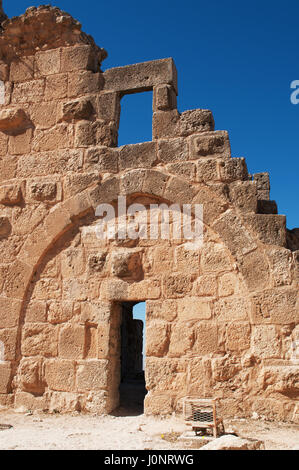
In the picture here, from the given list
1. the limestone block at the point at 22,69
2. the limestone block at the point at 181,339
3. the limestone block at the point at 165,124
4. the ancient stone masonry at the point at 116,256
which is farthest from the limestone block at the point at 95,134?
the limestone block at the point at 181,339

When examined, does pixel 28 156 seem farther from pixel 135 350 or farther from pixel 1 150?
pixel 135 350

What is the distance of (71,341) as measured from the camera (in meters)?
5.18

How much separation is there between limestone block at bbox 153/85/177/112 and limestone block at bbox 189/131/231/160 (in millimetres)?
637

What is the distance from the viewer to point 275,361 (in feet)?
14.7

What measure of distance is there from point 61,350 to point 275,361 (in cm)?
243

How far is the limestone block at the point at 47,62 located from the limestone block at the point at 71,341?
11.4 feet

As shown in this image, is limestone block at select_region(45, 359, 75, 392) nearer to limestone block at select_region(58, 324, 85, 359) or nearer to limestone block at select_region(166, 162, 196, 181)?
limestone block at select_region(58, 324, 85, 359)

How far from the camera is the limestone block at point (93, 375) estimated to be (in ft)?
16.3

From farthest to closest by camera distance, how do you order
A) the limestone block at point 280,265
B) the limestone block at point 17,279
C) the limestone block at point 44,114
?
1. the limestone block at point 44,114
2. the limestone block at point 17,279
3. the limestone block at point 280,265

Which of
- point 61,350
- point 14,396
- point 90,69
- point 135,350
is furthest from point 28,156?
point 135,350

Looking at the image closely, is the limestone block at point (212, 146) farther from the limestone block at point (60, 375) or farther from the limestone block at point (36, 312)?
the limestone block at point (60, 375)

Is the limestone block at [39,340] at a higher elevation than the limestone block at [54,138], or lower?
lower

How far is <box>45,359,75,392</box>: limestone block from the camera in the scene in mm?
5082

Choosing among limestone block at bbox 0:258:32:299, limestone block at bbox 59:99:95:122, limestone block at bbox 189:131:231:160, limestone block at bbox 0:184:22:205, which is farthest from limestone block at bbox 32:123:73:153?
limestone block at bbox 189:131:231:160
